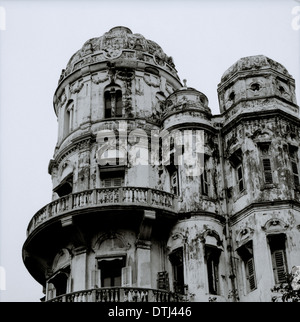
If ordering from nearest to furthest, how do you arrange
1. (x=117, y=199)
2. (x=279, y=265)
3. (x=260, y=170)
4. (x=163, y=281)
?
(x=279, y=265)
(x=163, y=281)
(x=117, y=199)
(x=260, y=170)

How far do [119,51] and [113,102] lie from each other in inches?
118

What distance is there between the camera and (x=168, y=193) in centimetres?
3180

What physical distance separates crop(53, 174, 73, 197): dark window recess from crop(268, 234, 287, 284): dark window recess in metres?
10.3

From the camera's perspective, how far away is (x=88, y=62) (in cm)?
3769

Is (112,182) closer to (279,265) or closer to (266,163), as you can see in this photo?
(266,163)

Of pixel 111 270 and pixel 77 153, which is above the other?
pixel 77 153

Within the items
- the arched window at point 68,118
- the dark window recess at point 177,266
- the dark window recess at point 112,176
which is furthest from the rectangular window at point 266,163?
the arched window at point 68,118

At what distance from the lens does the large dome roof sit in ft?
123

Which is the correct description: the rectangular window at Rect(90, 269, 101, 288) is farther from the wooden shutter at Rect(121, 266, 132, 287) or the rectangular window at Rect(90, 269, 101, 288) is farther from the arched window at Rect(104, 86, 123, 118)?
the arched window at Rect(104, 86, 123, 118)

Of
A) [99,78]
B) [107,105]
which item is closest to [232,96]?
[107,105]

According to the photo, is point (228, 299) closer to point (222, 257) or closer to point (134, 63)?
point (222, 257)

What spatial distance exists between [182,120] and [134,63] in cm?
520
